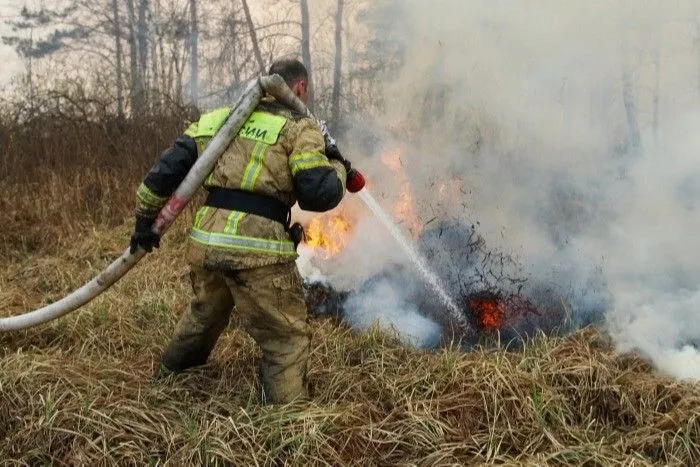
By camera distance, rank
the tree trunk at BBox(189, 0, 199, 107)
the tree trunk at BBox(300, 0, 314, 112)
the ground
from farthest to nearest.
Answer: the tree trunk at BBox(189, 0, 199, 107) < the tree trunk at BBox(300, 0, 314, 112) < the ground

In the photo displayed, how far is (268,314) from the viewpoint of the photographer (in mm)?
3045

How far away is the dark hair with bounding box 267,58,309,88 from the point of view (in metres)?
3.23

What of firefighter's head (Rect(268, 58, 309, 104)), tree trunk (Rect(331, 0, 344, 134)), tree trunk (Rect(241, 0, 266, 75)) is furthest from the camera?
tree trunk (Rect(241, 0, 266, 75))

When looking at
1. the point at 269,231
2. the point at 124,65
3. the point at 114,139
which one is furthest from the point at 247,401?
the point at 124,65

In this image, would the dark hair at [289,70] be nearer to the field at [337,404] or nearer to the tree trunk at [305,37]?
the field at [337,404]

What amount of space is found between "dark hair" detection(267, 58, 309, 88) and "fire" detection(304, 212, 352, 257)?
2.49 meters

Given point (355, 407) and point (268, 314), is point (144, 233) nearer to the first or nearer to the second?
point (268, 314)

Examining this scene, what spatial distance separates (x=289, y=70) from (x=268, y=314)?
1.29 metres

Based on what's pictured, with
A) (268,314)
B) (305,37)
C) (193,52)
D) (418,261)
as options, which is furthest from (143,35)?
(268,314)

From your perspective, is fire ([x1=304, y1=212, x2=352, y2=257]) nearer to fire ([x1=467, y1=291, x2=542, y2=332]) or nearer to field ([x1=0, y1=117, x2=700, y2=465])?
field ([x1=0, y1=117, x2=700, y2=465])

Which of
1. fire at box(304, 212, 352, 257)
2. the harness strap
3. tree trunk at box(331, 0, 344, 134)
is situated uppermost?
tree trunk at box(331, 0, 344, 134)

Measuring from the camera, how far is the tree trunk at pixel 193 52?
16.7 m

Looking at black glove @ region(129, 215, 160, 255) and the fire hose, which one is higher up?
the fire hose

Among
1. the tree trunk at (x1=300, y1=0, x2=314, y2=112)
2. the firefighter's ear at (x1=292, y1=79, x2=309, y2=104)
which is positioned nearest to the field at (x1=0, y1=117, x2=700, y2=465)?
the firefighter's ear at (x1=292, y1=79, x2=309, y2=104)
